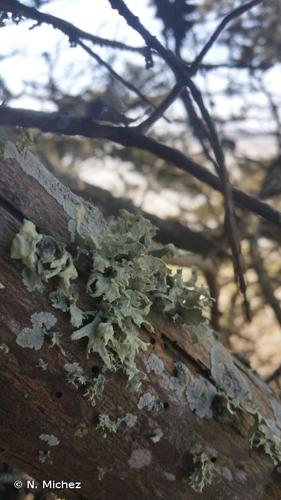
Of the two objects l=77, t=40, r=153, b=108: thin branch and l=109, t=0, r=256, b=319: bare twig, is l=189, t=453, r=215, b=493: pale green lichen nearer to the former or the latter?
l=109, t=0, r=256, b=319: bare twig

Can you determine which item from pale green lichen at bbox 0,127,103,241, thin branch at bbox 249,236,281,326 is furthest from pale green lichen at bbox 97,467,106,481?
thin branch at bbox 249,236,281,326

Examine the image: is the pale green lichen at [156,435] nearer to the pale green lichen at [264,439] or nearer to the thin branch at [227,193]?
the pale green lichen at [264,439]

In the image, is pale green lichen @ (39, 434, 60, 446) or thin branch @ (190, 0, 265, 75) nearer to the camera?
pale green lichen @ (39, 434, 60, 446)

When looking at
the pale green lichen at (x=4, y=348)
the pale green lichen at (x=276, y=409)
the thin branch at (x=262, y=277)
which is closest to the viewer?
the pale green lichen at (x=4, y=348)

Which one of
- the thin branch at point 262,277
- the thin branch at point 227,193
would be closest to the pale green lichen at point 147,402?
the thin branch at point 227,193

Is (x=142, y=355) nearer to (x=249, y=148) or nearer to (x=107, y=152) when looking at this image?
(x=107, y=152)

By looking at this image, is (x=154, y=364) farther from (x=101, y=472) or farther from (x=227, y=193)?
(x=227, y=193)

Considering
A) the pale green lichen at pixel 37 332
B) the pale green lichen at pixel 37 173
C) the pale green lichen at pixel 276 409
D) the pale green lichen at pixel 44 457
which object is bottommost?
the pale green lichen at pixel 44 457
